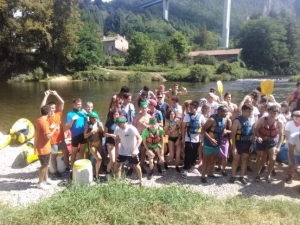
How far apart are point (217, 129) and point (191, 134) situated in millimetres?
589

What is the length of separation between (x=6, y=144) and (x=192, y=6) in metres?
170

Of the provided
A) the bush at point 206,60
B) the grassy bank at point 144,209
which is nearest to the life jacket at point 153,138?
the grassy bank at point 144,209

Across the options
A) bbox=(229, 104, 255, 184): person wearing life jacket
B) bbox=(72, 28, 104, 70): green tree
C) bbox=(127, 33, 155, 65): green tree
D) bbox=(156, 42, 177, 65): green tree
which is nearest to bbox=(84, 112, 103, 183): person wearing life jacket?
bbox=(229, 104, 255, 184): person wearing life jacket

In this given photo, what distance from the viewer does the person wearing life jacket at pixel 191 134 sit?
19.9 feet

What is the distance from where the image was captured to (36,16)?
34906mm

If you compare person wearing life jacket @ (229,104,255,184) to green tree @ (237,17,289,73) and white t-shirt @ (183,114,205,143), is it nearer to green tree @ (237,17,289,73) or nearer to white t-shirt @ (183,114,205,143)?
white t-shirt @ (183,114,205,143)

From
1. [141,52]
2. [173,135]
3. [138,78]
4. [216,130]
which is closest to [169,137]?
[173,135]

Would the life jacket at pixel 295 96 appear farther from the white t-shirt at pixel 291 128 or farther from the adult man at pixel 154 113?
the adult man at pixel 154 113

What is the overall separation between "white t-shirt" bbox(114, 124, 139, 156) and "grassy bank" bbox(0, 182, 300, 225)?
791mm

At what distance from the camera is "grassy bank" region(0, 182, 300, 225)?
414 centimetres

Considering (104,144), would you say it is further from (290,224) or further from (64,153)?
(290,224)

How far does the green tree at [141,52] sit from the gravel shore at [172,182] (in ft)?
164

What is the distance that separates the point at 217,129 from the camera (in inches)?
227

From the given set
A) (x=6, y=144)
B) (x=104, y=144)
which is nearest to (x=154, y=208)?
(x=104, y=144)
